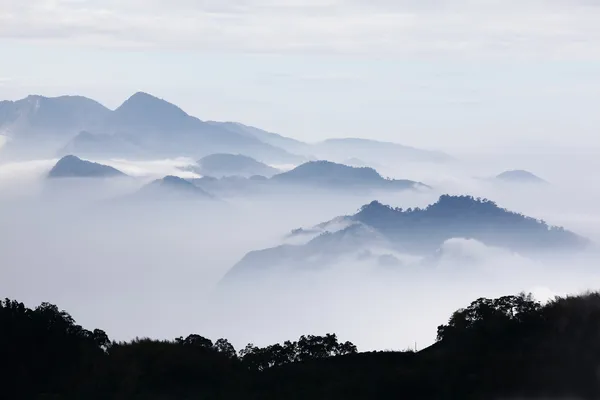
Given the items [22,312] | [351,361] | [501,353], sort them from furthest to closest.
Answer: [22,312], [351,361], [501,353]

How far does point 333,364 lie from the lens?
54.9 metres

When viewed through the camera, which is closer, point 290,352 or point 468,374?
point 468,374

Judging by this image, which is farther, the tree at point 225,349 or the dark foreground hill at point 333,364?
the tree at point 225,349

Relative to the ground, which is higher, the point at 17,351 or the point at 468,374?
the point at 17,351

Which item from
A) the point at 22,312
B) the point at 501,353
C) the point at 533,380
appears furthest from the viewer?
the point at 22,312

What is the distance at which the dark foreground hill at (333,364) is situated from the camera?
47188 millimetres

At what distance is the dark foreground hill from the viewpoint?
4719 centimetres

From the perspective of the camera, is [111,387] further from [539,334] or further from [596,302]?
[596,302]

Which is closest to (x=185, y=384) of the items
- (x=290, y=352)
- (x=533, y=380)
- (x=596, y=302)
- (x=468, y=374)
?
(x=290, y=352)

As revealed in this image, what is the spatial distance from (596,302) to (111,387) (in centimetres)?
2580

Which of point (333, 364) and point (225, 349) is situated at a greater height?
point (225, 349)

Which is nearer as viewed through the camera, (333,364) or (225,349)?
(333,364)

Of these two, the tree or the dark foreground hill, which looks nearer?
the dark foreground hill

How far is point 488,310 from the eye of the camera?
56.2 m
